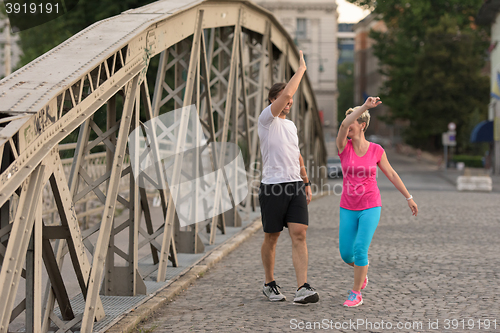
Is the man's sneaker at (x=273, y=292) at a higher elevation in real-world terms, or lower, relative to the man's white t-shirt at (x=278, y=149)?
lower

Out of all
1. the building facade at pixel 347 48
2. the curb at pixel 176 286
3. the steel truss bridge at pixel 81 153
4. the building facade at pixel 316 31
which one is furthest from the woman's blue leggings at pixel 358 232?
the building facade at pixel 347 48

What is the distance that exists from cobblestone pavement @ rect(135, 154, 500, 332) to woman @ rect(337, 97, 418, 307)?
15.6 inches

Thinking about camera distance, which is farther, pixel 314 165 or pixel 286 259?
pixel 314 165

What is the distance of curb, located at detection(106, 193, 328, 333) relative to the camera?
5.12m

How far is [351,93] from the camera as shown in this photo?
5079 inches

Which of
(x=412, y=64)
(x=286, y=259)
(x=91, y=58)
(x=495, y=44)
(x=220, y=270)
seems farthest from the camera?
(x=412, y=64)

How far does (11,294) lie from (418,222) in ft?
32.7

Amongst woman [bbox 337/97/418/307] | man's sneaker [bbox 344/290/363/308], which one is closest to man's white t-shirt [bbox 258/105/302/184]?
woman [bbox 337/97/418/307]

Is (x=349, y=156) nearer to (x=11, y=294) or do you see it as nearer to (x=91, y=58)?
(x=91, y=58)

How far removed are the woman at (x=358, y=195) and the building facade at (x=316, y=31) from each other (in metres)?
57.7

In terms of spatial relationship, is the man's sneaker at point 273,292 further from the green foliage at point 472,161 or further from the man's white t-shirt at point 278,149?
the green foliage at point 472,161

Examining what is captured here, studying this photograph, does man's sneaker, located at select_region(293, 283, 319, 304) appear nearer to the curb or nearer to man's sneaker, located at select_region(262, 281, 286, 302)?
man's sneaker, located at select_region(262, 281, 286, 302)

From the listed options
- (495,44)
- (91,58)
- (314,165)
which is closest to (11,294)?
(91,58)

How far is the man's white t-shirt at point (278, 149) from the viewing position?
5844 mm
